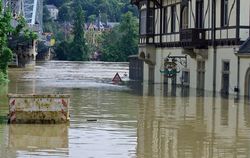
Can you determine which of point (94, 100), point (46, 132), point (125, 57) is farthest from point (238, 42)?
point (125, 57)

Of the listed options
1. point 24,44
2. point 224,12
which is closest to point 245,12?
point 224,12

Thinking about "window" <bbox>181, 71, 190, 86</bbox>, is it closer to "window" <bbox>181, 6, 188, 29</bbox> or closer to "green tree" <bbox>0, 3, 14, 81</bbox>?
"window" <bbox>181, 6, 188, 29</bbox>

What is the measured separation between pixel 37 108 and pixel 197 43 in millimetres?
24525

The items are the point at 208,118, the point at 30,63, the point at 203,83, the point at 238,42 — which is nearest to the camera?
the point at 208,118

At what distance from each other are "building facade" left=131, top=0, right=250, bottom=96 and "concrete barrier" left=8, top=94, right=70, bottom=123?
1824cm

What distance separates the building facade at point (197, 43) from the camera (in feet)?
132

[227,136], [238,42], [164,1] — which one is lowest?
[227,136]

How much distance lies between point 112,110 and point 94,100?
6003 mm

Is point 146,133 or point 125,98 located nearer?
point 146,133

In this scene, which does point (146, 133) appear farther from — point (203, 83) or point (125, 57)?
point (125, 57)

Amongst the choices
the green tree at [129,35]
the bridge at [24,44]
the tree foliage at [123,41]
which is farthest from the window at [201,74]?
the green tree at [129,35]

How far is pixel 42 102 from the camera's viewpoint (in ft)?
73.8

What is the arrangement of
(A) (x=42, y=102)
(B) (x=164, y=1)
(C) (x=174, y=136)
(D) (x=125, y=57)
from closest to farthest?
(C) (x=174, y=136)
(A) (x=42, y=102)
(B) (x=164, y=1)
(D) (x=125, y=57)

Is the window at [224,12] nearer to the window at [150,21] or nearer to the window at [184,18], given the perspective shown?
the window at [184,18]
